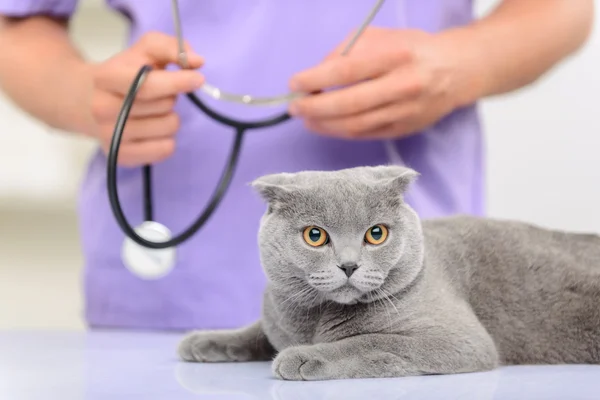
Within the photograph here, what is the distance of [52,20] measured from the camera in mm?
1194

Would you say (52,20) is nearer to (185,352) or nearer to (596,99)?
(185,352)

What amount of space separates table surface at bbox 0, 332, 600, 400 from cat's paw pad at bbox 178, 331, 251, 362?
17mm

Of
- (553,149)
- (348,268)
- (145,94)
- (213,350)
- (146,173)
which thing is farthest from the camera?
(553,149)

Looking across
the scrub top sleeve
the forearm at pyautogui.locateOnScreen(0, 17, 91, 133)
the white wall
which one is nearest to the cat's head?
the forearm at pyautogui.locateOnScreen(0, 17, 91, 133)

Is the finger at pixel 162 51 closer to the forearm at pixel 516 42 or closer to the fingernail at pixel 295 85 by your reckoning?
the fingernail at pixel 295 85

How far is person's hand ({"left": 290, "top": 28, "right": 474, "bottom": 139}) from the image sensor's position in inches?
35.5

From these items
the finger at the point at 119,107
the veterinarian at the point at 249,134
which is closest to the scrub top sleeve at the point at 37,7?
the veterinarian at the point at 249,134

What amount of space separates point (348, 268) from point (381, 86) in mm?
348

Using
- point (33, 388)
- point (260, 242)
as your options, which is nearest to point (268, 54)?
point (260, 242)

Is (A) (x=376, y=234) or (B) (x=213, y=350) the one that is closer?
(A) (x=376, y=234)

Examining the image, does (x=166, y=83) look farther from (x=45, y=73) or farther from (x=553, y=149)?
(x=553, y=149)

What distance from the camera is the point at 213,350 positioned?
0.76m

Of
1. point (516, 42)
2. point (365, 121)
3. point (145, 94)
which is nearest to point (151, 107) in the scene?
point (145, 94)

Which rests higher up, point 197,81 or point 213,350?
point 197,81
